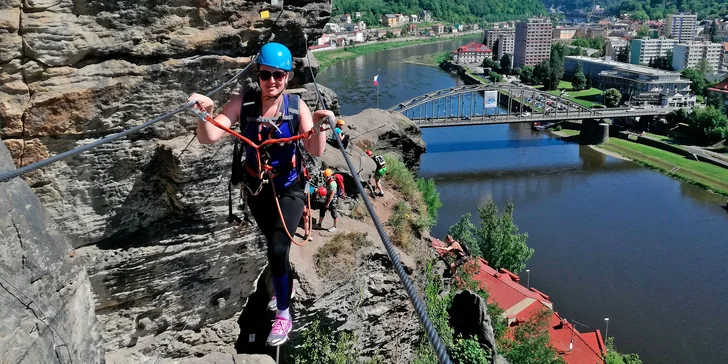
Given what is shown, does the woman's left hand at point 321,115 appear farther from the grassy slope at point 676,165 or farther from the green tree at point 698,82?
the green tree at point 698,82

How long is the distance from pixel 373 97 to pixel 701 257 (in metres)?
30.0

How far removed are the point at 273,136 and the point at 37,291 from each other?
4.88 feet

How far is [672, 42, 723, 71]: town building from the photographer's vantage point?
6744 centimetres

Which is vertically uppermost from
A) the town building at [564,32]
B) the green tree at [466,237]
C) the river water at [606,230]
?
the town building at [564,32]

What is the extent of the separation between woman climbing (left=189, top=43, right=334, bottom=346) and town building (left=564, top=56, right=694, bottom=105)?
57.2 metres

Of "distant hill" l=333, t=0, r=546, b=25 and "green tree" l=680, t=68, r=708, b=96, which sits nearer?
"green tree" l=680, t=68, r=708, b=96

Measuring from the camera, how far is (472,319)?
33.4ft

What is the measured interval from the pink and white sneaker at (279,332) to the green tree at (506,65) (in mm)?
73597

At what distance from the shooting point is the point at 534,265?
68.8 ft

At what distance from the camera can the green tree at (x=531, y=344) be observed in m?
12.6

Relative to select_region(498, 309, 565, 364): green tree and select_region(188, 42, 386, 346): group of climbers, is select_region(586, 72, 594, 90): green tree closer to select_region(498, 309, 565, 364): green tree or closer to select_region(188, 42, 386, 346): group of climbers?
select_region(498, 309, 565, 364): green tree

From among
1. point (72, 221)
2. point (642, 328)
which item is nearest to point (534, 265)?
point (642, 328)

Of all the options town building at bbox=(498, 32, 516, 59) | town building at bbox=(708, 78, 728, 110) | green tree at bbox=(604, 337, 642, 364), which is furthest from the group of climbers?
town building at bbox=(498, 32, 516, 59)

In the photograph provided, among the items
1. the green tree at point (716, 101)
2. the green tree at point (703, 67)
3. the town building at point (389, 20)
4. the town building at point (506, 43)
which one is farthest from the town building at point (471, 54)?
the town building at point (389, 20)
